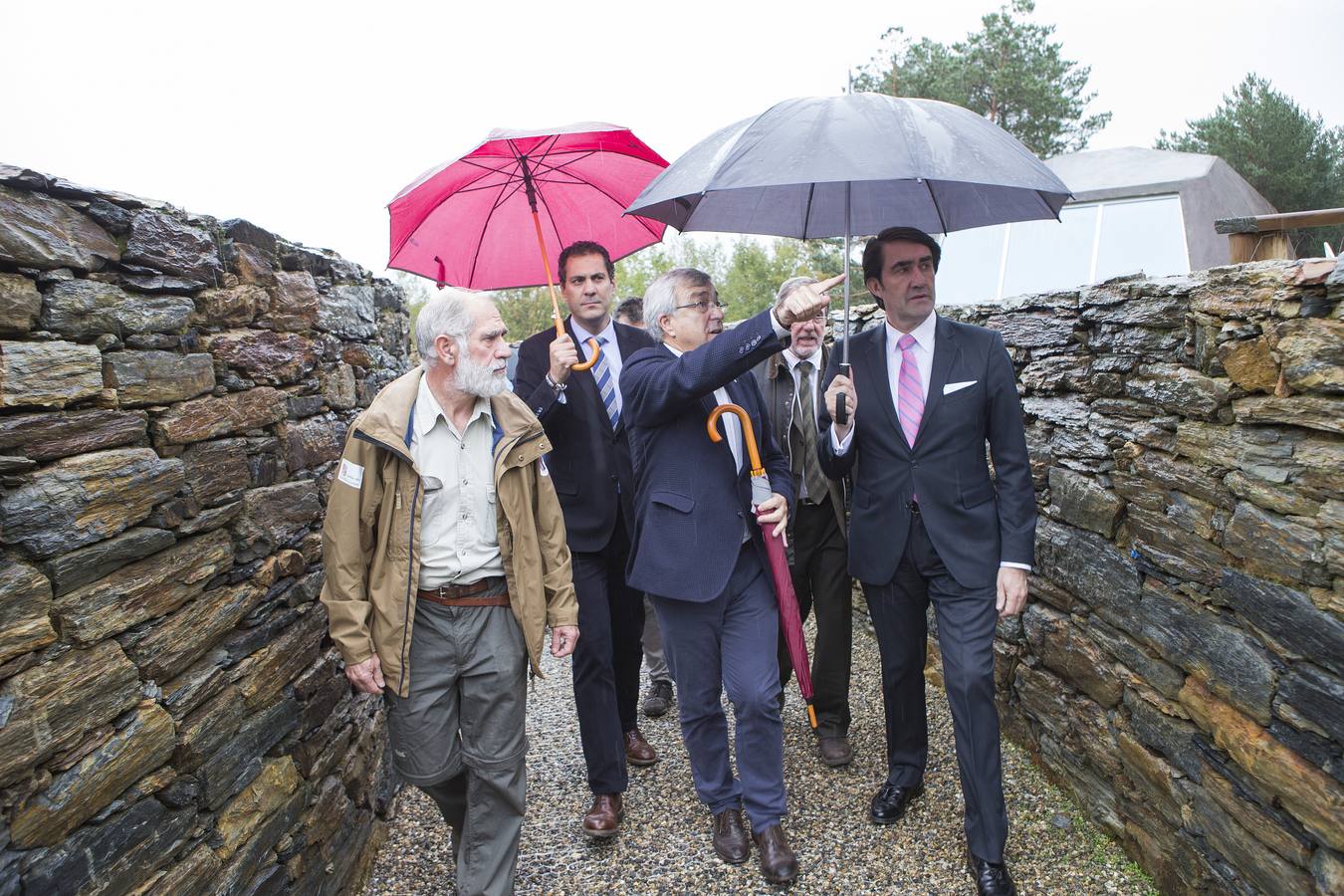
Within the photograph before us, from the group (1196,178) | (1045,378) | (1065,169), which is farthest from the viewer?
(1065,169)

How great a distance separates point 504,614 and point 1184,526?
2172 millimetres

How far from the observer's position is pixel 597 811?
3.39 meters

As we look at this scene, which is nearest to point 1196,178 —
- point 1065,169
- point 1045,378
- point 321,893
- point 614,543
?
point 1065,169

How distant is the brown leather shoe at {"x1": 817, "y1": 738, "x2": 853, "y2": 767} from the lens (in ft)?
12.6

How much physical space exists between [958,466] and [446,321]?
5.94 feet

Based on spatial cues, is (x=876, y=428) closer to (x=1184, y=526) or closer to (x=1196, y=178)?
(x=1184, y=526)

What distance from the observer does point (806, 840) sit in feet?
10.8

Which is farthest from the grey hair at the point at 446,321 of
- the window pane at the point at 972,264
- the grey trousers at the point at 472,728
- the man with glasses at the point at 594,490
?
the window pane at the point at 972,264

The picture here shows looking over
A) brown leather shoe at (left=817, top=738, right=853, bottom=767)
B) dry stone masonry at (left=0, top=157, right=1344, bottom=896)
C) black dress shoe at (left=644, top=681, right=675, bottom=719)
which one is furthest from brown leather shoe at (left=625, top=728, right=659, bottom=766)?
dry stone masonry at (left=0, top=157, right=1344, bottom=896)

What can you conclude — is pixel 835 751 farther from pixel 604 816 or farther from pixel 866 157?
pixel 866 157

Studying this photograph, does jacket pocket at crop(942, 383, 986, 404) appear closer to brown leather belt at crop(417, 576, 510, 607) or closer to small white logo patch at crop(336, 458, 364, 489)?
brown leather belt at crop(417, 576, 510, 607)

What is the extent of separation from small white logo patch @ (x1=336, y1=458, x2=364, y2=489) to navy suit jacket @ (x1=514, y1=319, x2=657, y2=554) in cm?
92

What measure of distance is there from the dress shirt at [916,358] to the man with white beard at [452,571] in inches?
43.2

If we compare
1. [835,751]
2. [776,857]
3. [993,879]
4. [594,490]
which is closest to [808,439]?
[594,490]
